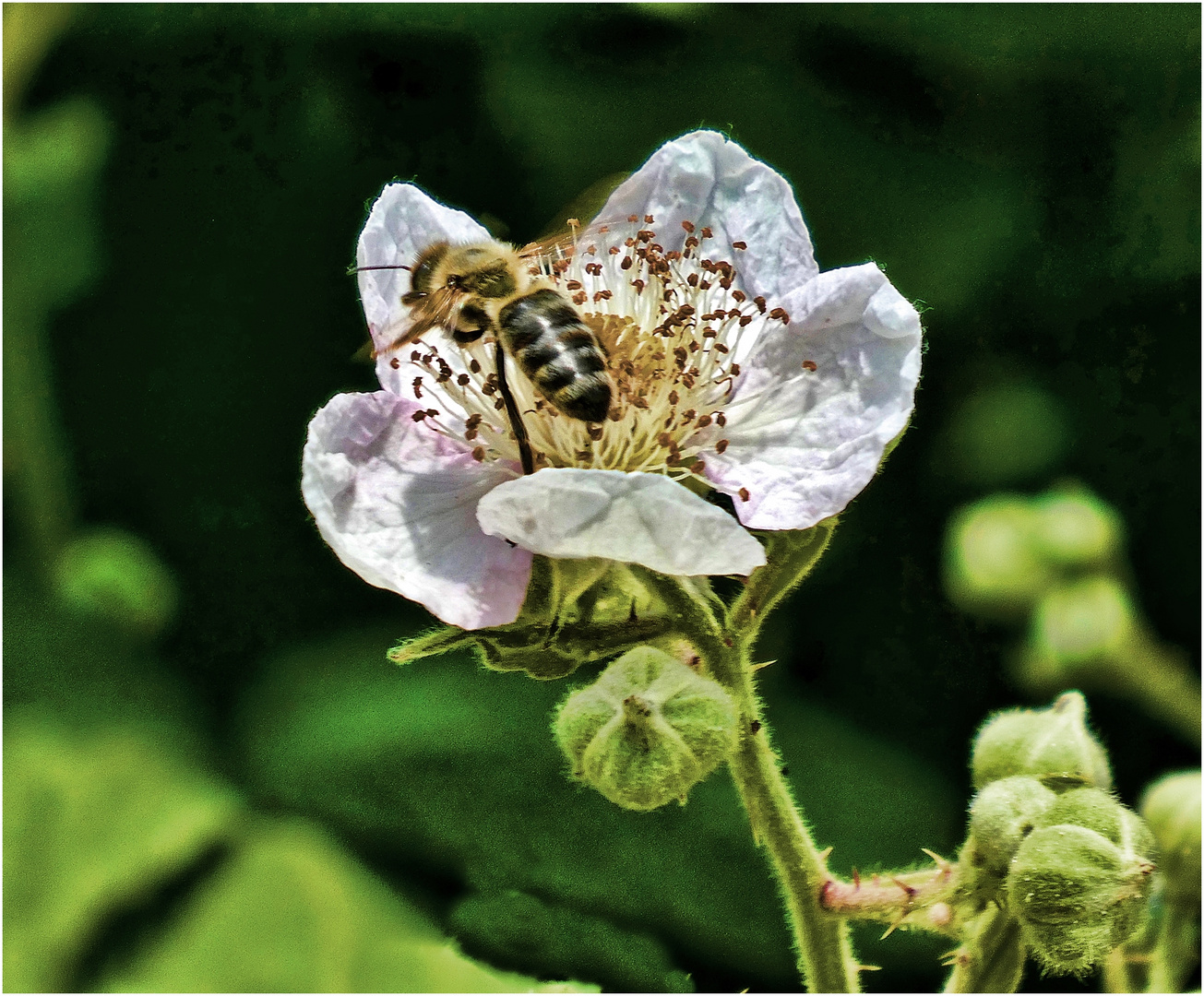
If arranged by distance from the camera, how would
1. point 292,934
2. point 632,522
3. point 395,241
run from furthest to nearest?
point 292,934 < point 395,241 < point 632,522

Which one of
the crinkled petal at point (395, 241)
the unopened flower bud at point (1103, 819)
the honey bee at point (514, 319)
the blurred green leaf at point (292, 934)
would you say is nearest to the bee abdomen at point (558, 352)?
the honey bee at point (514, 319)

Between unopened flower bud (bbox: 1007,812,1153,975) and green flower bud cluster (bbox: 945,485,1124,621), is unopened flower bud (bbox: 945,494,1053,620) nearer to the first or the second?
green flower bud cluster (bbox: 945,485,1124,621)

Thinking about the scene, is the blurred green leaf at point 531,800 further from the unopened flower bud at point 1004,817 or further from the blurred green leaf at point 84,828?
the unopened flower bud at point 1004,817

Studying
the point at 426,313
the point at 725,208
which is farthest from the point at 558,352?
the point at 725,208

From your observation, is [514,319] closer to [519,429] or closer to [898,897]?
[519,429]

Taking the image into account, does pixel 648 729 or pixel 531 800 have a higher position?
pixel 648 729

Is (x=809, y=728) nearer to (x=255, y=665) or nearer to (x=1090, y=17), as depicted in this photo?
(x=255, y=665)
